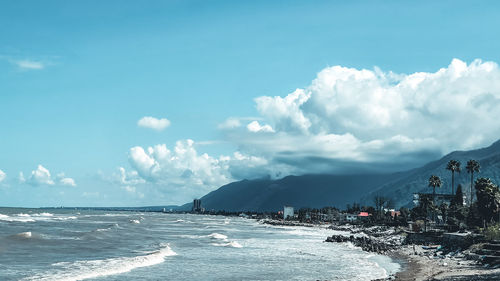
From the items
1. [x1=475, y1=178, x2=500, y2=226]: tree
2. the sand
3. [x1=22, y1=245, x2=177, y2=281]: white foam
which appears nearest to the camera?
[x1=22, y1=245, x2=177, y2=281]: white foam

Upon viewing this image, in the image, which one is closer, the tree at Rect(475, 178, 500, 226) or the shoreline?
the shoreline

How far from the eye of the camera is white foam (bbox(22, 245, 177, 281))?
37.0 meters

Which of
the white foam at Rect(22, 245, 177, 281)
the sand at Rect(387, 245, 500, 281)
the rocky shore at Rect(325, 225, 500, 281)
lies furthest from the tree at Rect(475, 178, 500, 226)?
the white foam at Rect(22, 245, 177, 281)

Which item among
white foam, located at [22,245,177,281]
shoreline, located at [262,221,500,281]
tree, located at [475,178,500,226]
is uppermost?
tree, located at [475,178,500,226]

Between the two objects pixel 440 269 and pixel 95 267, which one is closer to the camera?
pixel 95 267

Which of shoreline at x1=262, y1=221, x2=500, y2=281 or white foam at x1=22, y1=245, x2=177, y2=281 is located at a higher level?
shoreline at x1=262, y1=221, x2=500, y2=281

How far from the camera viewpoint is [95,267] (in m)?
42.7

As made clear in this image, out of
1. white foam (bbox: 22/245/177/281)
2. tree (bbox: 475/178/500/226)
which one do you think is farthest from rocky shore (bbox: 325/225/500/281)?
white foam (bbox: 22/245/177/281)

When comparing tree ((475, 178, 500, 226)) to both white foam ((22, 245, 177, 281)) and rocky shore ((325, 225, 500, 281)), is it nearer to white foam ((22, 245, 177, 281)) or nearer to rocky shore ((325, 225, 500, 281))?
rocky shore ((325, 225, 500, 281))

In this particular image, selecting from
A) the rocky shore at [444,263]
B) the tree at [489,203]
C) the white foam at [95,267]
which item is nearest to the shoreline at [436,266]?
the rocky shore at [444,263]

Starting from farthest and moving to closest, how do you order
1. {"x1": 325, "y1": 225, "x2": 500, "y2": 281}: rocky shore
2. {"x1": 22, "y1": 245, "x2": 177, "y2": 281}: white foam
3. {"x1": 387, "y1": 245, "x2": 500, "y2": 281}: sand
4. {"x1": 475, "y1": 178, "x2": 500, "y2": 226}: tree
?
{"x1": 475, "y1": 178, "x2": 500, "y2": 226}: tree < {"x1": 325, "y1": 225, "x2": 500, "y2": 281}: rocky shore < {"x1": 387, "y1": 245, "x2": 500, "y2": 281}: sand < {"x1": 22, "y1": 245, "x2": 177, "y2": 281}: white foam

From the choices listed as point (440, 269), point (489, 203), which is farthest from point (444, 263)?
point (489, 203)

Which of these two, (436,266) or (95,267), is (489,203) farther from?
(95,267)

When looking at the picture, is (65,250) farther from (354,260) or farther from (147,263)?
(354,260)
